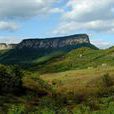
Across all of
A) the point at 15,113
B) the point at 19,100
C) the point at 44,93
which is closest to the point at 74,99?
the point at 44,93

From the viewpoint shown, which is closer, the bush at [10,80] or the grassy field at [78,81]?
the bush at [10,80]

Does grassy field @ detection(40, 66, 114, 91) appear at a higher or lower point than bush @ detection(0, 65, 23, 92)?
lower

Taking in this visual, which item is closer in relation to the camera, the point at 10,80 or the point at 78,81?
the point at 10,80

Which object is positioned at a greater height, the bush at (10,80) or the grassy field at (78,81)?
the bush at (10,80)

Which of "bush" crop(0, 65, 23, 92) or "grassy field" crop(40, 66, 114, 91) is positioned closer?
"bush" crop(0, 65, 23, 92)

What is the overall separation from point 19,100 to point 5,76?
9.48 m

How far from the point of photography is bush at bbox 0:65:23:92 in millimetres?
63594

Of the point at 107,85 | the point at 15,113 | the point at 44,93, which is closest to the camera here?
the point at 15,113

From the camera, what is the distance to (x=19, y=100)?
5662cm

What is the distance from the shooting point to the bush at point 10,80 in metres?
63.6

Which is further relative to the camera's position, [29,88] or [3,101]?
[29,88]

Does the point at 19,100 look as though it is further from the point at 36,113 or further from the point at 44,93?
the point at 36,113

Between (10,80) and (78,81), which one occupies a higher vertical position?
(10,80)

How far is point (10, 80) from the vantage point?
6556 centimetres
